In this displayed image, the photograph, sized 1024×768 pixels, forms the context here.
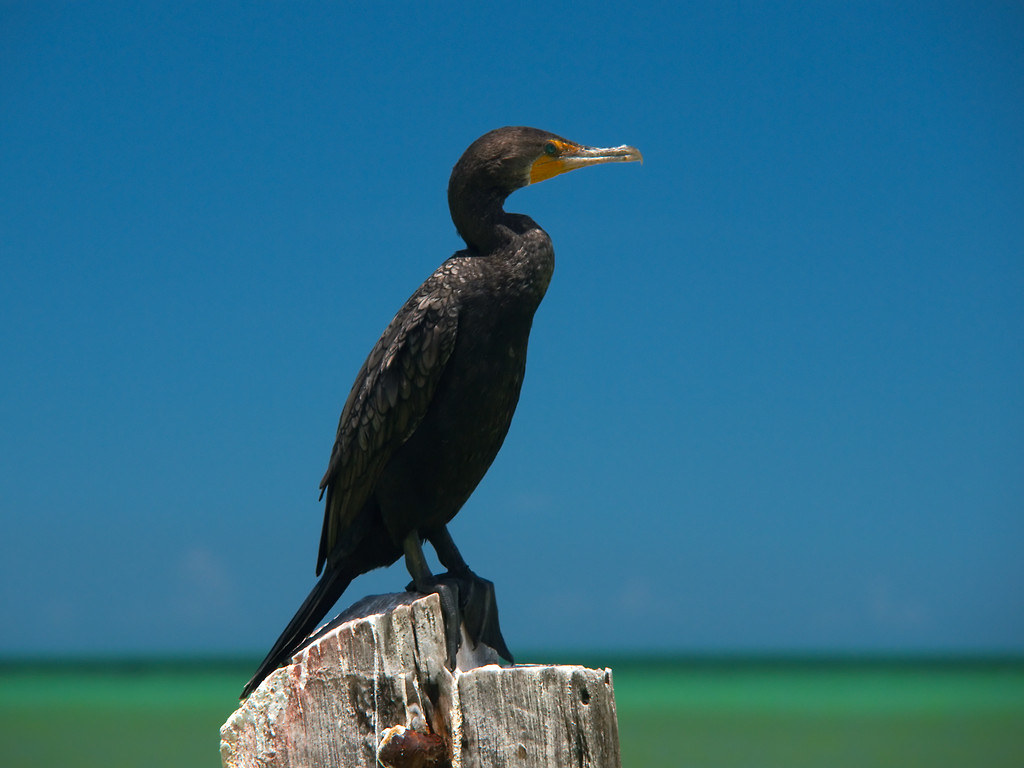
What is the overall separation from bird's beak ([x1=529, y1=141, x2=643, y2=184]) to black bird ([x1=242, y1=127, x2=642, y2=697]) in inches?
1.9

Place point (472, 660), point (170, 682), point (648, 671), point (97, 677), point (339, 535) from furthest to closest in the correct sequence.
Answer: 1. point (648, 671)
2. point (97, 677)
3. point (170, 682)
4. point (339, 535)
5. point (472, 660)

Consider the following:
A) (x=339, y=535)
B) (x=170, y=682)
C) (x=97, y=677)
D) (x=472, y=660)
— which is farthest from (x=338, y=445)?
(x=97, y=677)

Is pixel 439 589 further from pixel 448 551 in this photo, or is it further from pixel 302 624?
pixel 302 624

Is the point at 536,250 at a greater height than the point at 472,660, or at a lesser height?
greater

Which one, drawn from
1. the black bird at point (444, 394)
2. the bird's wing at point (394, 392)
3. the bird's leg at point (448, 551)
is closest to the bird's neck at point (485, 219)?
the black bird at point (444, 394)

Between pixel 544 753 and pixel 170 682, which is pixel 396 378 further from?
pixel 170 682

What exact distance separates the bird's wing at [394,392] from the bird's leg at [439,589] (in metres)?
0.26

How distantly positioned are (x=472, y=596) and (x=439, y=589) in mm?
221

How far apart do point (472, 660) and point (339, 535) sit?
0.72 metres

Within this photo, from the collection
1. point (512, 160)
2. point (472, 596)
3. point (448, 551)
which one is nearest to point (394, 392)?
point (448, 551)

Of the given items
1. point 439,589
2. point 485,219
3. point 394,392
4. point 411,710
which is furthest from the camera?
point 485,219

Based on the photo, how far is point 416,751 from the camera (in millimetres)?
2895

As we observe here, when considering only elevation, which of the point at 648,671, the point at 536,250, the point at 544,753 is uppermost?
the point at 536,250

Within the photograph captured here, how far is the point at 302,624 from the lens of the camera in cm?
356
